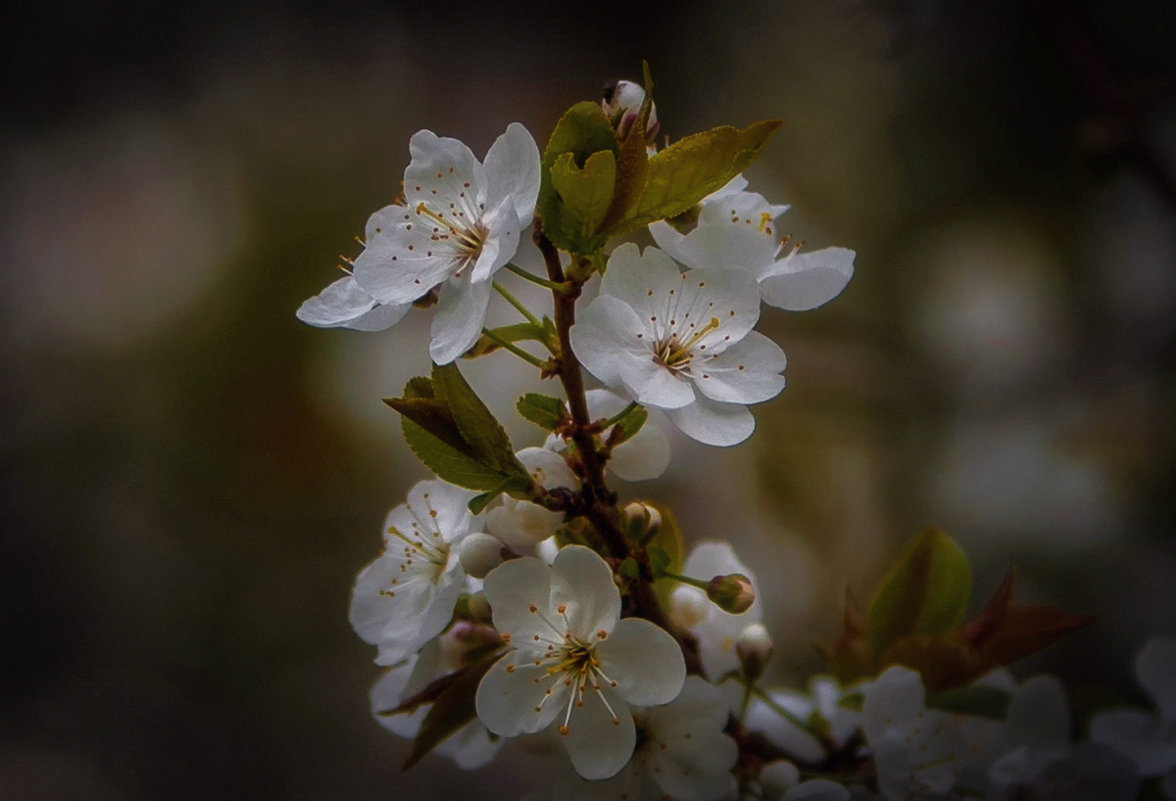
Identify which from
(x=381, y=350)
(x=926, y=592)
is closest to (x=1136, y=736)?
(x=926, y=592)

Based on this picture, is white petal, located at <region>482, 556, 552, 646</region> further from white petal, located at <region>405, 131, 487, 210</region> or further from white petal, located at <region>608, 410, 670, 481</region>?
white petal, located at <region>405, 131, 487, 210</region>

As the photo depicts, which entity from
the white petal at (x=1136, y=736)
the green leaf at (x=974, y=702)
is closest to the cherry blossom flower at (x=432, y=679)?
the green leaf at (x=974, y=702)

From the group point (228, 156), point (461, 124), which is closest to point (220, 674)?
point (228, 156)

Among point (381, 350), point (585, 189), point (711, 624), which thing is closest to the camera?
point (585, 189)

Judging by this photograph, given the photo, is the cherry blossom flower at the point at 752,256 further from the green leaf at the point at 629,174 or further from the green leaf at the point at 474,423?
the green leaf at the point at 474,423

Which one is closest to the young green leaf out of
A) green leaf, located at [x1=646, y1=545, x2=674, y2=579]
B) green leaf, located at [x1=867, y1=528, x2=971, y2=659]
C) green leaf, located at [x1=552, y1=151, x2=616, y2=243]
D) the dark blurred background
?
green leaf, located at [x1=552, y1=151, x2=616, y2=243]

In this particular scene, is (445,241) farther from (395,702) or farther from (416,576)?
(395,702)

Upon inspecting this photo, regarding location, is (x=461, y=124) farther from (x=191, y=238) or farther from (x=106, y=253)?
(x=106, y=253)
